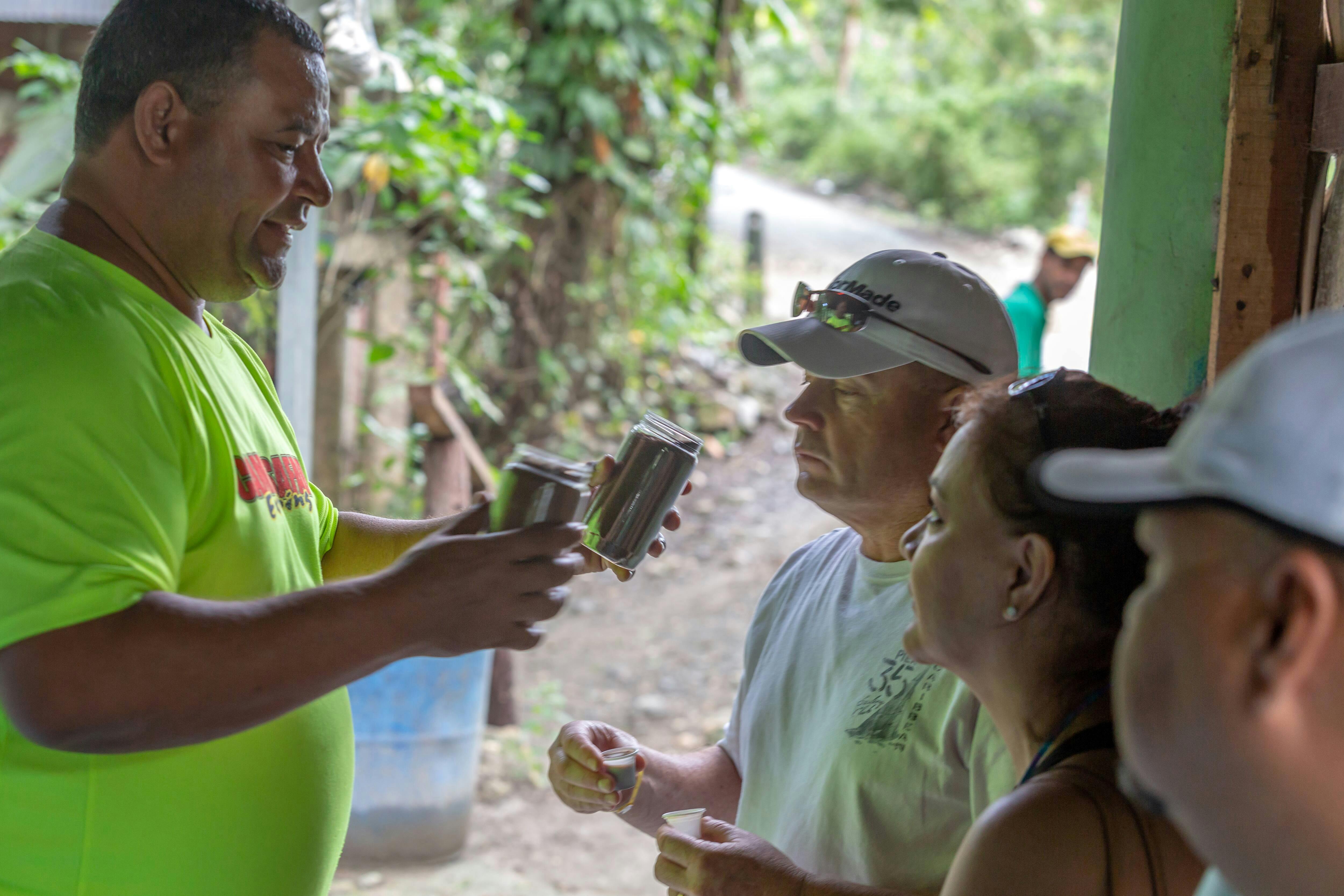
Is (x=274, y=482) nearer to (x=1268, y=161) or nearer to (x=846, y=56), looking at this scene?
(x=1268, y=161)

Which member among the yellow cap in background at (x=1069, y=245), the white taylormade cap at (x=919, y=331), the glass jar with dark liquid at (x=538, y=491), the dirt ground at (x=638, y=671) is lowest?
the dirt ground at (x=638, y=671)

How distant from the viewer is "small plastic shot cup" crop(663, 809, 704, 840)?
156 cm

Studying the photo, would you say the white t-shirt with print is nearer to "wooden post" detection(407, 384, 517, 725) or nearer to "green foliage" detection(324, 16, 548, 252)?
"wooden post" detection(407, 384, 517, 725)

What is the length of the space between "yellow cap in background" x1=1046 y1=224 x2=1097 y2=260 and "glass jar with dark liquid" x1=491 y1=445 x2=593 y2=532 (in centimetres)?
494

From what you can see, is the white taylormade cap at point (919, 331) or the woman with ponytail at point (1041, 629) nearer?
the woman with ponytail at point (1041, 629)

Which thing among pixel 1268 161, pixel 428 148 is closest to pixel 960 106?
pixel 428 148

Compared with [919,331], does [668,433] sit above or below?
below

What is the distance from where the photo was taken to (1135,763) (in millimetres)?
787

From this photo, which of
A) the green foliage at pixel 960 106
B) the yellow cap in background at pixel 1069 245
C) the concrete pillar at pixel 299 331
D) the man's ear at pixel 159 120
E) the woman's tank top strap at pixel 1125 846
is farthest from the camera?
the green foliage at pixel 960 106

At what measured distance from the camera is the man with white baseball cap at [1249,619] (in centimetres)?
68

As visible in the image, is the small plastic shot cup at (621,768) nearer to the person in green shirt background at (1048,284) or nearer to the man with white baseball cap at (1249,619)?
the man with white baseball cap at (1249,619)

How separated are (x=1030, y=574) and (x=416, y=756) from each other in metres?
3.15

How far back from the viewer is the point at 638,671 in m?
5.75

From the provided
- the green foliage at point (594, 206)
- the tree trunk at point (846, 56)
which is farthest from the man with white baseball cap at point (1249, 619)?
the tree trunk at point (846, 56)
